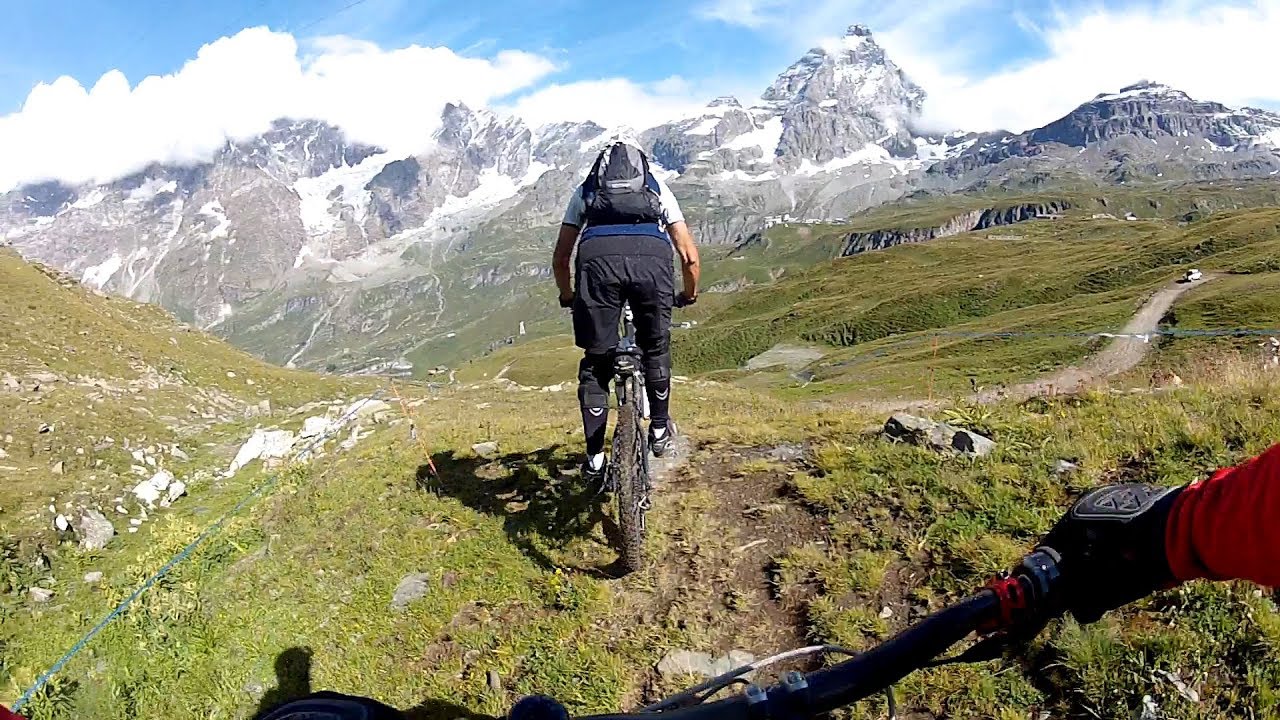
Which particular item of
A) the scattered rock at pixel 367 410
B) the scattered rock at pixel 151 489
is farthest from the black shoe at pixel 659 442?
the scattered rock at pixel 151 489

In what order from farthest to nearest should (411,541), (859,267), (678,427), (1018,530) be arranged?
(859,267) → (678,427) → (411,541) → (1018,530)

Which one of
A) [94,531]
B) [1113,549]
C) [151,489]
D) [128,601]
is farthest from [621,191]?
[151,489]

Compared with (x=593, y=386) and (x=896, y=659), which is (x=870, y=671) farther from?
(x=593, y=386)

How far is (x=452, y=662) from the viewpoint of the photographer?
704 centimetres

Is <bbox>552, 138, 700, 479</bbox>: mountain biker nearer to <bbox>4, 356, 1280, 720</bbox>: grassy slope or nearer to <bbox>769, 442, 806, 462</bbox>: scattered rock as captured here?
<bbox>4, 356, 1280, 720</bbox>: grassy slope

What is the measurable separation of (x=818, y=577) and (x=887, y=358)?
238 feet

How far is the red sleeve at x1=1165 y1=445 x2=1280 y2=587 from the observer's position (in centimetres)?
227

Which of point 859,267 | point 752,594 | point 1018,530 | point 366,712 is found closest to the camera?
point 366,712

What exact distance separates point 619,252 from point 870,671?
5799mm

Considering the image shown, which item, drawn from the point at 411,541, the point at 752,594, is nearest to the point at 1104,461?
the point at 752,594

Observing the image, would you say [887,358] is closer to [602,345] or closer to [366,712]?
[602,345]

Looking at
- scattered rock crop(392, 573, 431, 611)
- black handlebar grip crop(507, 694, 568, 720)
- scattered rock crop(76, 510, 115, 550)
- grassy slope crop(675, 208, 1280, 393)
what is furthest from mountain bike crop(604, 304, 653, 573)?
grassy slope crop(675, 208, 1280, 393)

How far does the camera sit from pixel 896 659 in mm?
2682

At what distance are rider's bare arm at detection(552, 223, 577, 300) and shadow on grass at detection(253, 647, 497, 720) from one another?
15.0 ft
